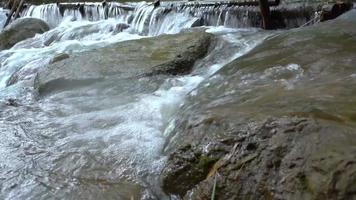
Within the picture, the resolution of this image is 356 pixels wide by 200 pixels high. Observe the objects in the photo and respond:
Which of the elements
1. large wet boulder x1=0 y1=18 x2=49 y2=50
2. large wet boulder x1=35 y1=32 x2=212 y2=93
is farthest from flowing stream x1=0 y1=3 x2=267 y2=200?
large wet boulder x1=0 y1=18 x2=49 y2=50

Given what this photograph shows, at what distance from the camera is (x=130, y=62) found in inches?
264

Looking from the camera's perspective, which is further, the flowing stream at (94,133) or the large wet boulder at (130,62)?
the large wet boulder at (130,62)

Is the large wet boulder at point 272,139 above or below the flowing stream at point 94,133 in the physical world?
above

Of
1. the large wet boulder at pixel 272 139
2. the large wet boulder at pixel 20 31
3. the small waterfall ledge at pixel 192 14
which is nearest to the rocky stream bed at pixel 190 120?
the large wet boulder at pixel 272 139

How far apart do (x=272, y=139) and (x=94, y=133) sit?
92.6 inches

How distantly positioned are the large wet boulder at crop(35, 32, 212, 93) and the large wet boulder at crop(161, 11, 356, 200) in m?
1.84

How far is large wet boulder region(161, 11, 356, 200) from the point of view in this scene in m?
2.57

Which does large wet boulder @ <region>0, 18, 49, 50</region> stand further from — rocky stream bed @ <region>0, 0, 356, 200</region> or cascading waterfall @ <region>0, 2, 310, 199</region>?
rocky stream bed @ <region>0, 0, 356, 200</region>

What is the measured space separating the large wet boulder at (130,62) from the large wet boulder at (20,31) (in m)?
5.90

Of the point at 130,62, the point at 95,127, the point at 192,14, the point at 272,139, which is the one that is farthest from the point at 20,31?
the point at 272,139

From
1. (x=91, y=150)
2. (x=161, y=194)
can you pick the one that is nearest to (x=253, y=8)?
(x=91, y=150)

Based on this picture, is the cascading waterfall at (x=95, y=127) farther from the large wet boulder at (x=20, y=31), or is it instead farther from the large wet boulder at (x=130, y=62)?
the large wet boulder at (x=20, y=31)

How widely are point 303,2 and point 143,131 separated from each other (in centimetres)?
466

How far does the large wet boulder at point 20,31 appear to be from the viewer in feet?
41.0
